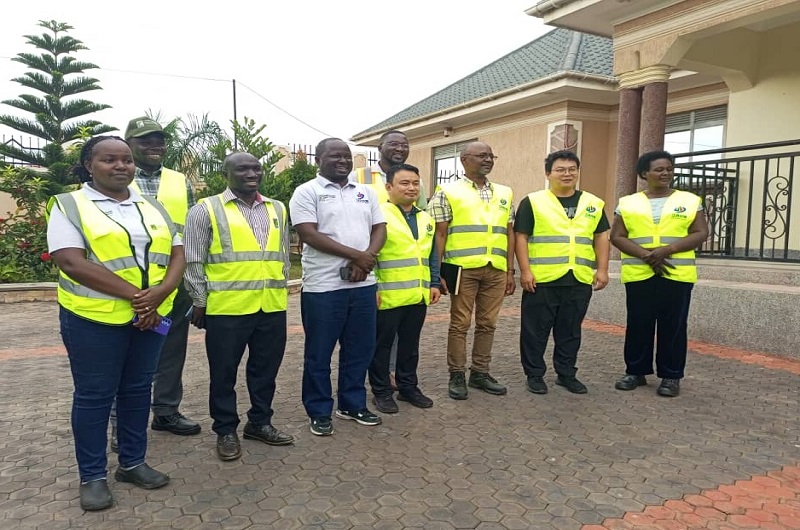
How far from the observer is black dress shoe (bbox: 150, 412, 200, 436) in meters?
3.86

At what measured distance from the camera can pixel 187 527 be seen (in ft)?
8.85

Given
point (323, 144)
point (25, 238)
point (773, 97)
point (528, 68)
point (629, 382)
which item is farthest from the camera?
point (528, 68)

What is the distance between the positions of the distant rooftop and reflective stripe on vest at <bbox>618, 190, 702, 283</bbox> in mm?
6100

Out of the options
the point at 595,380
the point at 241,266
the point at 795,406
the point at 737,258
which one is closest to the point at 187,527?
the point at 241,266

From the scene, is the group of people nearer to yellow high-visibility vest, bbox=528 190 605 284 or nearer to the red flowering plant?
yellow high-visibility vest, bbox=528 190 605 284

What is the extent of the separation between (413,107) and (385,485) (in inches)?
596

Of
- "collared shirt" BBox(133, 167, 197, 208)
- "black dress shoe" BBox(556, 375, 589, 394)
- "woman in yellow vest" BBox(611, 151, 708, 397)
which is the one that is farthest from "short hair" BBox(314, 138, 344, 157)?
"black dress shoe" BBox(556, 375, 589, 394)

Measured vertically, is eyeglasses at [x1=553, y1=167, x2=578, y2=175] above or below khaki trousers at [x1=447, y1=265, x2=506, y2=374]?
above

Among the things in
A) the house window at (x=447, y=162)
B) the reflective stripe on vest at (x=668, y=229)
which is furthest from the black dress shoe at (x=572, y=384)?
the house window at (x=447, y=162)

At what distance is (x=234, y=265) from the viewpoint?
11.1 feet

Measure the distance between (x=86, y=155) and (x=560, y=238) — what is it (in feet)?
10.8

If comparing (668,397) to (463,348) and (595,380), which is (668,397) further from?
(463,348)

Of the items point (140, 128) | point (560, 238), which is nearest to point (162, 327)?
point (140, 128)

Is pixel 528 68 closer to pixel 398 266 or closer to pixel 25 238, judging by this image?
pixel 398 266
